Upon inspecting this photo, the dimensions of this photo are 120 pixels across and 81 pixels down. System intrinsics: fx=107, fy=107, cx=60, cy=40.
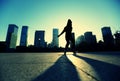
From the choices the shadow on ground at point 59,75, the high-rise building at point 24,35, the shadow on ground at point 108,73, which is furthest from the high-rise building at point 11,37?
the shadow on ground at point 108,73

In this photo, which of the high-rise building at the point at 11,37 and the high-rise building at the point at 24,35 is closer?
the high-rise building at the point at 11,37

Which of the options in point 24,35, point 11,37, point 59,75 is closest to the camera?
point 59,75

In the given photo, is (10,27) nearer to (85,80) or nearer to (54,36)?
(54,36)

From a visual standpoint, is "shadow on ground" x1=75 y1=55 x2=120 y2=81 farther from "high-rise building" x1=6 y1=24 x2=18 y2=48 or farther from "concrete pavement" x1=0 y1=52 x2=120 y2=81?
"high-rise building" x1=6 y1=24 x2=18 y2=48

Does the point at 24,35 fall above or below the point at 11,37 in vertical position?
above

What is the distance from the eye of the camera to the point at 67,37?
24.1 ft

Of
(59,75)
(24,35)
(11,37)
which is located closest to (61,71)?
(59,75)

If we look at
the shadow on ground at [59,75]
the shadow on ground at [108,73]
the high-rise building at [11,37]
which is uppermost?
the high-rise building at [11,37]

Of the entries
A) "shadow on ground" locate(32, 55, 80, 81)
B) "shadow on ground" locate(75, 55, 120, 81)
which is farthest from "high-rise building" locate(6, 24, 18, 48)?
"shadow on ground" locate(75, 55, 120, 81)

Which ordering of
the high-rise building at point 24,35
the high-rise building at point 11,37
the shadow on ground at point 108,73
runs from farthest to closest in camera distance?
the high-rise building at point 24,35, the high-rise building at point 11,37, the shadow on ground at point 108,73

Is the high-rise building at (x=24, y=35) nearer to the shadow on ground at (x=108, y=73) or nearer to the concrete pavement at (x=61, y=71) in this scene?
the concrete pavement at (x=61, y=71)

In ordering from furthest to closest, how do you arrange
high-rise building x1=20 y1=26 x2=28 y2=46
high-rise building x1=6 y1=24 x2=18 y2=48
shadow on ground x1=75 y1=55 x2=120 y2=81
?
high-rise building x1=20 y1=26 x2=28 y2=46 → high-rise building x1=6 y1=24 x2=18 y2=48 → shadow on ground x1=75 y1=55 x2=120 y2=81

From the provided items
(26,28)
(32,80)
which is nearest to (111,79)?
(32,80)

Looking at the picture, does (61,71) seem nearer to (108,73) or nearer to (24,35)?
(108,73)
